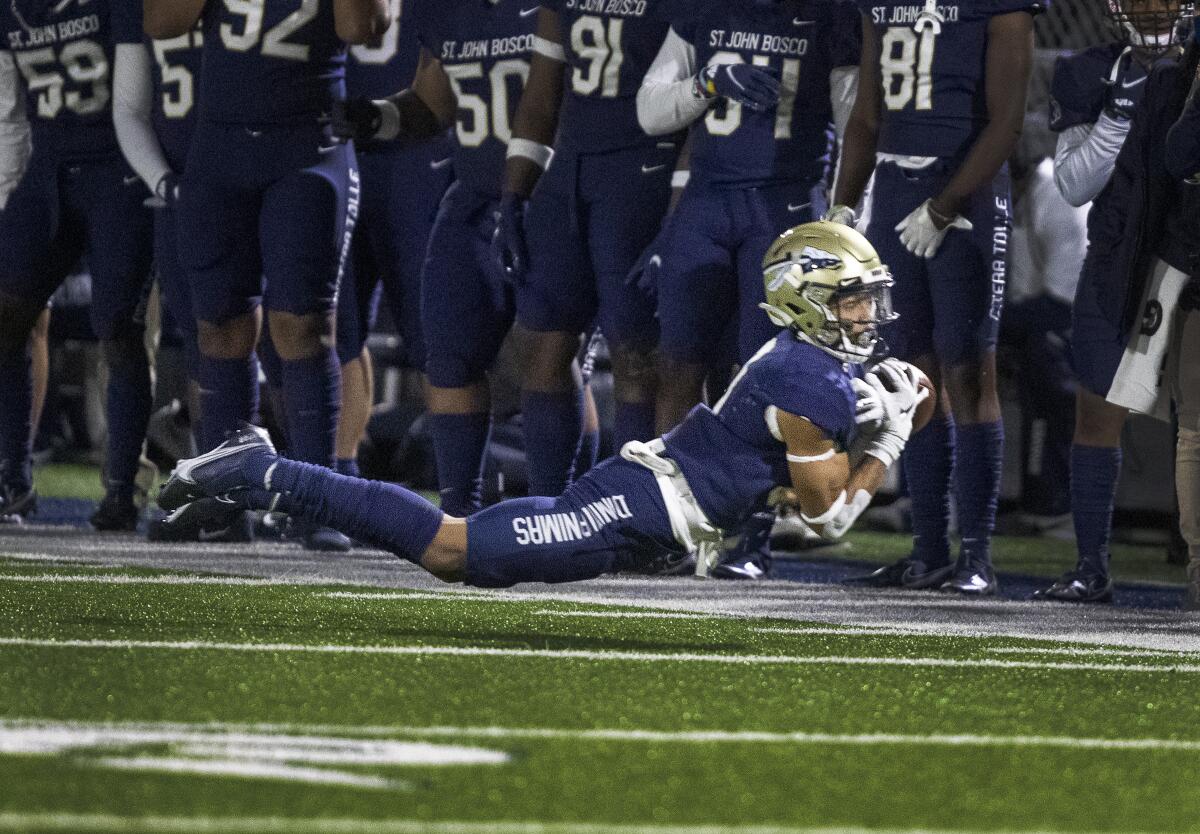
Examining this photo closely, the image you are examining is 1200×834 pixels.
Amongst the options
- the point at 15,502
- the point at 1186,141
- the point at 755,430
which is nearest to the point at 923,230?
the point at 1186,141

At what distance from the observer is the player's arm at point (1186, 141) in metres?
5.12

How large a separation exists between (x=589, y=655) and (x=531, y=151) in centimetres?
253

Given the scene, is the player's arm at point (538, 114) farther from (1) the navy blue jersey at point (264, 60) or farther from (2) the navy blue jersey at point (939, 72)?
(2) the navy blue jersey at point (939, 72)

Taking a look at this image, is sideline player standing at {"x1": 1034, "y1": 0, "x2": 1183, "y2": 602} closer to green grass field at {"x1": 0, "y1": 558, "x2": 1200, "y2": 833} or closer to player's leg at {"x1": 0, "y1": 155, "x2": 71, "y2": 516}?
green grass field at {"x1": 0, "y1": 558, "x2": 1200, "y2": 833}

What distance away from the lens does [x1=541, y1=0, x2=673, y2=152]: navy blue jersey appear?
611 centimetres

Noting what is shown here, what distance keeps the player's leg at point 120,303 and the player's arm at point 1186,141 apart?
3376mm

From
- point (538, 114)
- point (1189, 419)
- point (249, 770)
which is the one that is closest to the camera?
point (249, 770)

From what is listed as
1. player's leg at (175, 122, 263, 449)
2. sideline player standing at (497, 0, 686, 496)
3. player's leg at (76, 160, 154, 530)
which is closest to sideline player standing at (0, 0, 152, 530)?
player's leg at (76, 160, 154, 530)

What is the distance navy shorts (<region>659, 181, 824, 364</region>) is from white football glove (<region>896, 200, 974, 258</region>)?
0.34 m

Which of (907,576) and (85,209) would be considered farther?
(85,209)

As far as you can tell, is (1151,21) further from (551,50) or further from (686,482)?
(686,482)

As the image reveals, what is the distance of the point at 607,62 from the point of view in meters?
6.12

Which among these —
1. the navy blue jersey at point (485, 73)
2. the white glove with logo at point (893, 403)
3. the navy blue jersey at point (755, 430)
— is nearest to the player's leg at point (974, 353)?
the white glove with logo at point (893, 403)

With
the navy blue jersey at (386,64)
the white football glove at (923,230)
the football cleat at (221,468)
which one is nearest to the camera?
the football cleat at (221,468)
